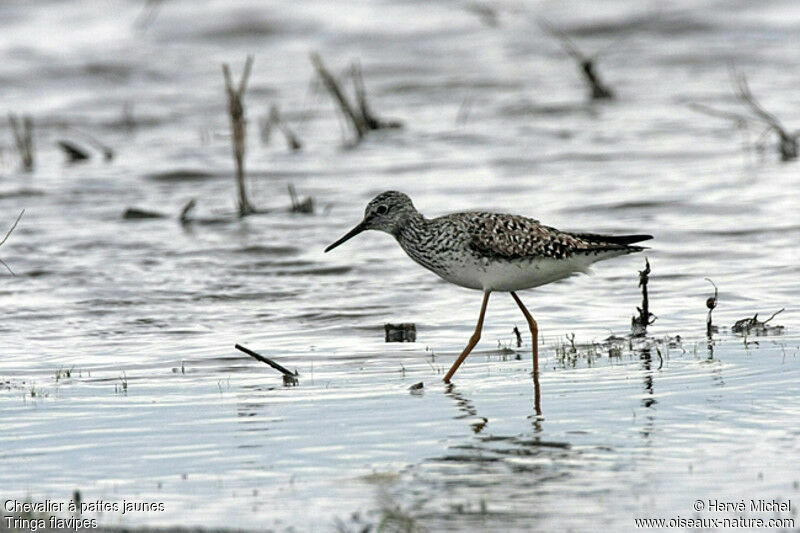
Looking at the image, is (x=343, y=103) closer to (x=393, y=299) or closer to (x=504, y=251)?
(x=393, y=299)

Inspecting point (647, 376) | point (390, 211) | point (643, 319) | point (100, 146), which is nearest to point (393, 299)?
point (390, 211)

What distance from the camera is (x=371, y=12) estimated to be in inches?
1184

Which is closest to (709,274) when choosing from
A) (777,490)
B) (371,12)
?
(777,490)

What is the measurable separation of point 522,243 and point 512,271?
0.61 ft

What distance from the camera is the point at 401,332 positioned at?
9.73 m

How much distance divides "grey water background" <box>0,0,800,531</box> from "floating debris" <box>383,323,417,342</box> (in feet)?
0.42

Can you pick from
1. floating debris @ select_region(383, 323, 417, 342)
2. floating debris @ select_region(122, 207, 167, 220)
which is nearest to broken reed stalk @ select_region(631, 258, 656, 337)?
floating debris @ select_region(383, 323, 417, 342)

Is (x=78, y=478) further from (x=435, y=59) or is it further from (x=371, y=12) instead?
(x=371, y=12)

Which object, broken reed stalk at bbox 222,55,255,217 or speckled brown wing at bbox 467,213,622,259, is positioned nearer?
speckled brown wing at bbox 467,213,622,259

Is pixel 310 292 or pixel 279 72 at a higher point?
pixel 279 72

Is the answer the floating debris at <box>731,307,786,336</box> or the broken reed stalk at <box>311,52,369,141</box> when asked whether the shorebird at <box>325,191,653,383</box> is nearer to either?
the floating debris at <box>731,307,786,336</box>

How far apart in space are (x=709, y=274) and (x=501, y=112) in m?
9.57

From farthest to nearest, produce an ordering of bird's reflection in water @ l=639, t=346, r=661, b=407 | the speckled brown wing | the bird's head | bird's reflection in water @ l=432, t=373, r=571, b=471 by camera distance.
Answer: the bird's head < the speckled brown wing < bird's reflection in water @ l=639, t=346, r=661, b=407 < bird's reflection in water @ l=432, t=373, r=571, b=471

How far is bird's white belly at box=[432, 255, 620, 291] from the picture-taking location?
329 inches
